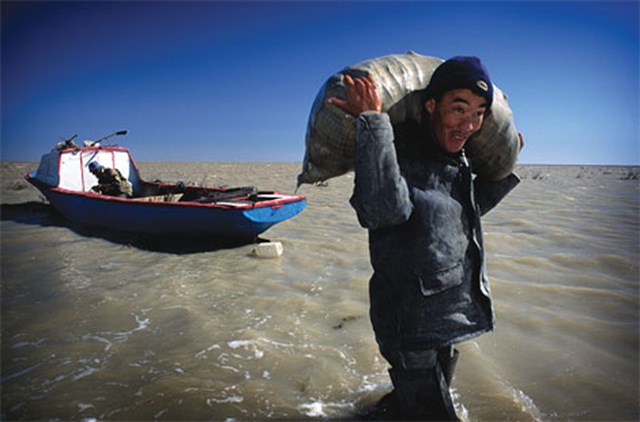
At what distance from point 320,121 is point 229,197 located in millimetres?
5889

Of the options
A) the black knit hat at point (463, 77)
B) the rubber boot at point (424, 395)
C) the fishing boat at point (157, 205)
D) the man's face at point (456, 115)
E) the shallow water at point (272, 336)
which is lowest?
the shallow water at point (272, 336)

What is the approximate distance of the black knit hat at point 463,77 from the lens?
4.92ft

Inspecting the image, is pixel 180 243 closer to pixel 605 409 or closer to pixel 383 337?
pixel 383 337

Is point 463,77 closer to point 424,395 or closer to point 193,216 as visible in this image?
point 424,395

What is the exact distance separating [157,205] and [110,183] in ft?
12.1

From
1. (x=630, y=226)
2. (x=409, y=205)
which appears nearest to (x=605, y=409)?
(x=409, y=205)

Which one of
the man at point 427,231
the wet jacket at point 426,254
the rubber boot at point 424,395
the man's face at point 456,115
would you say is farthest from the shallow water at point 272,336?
the man's face at point 456,115

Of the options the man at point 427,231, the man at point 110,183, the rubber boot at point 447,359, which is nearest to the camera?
the man at point 427,231

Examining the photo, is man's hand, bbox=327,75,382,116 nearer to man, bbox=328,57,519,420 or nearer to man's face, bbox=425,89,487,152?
man, bbox=328,57,519,420

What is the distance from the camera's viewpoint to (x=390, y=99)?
160 cm

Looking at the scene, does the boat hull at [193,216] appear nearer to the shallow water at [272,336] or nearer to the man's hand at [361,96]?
the shallow water at [272,336]

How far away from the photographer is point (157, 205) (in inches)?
260

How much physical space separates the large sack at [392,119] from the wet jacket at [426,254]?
138 mm

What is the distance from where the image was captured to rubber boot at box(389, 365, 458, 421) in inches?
68.2
